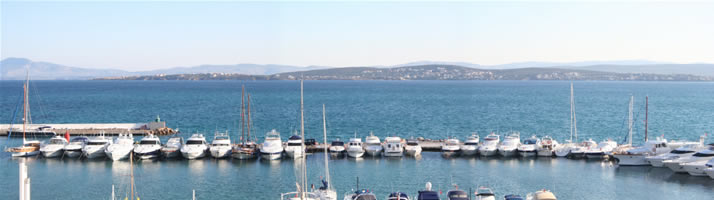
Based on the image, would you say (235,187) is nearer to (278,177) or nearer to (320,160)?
(278,177)

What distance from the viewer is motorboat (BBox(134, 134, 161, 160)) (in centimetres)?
4322

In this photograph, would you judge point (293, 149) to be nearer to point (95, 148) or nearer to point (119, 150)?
point (119, 150)

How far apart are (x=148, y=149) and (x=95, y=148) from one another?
13.6 feet

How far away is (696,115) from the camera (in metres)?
86.2

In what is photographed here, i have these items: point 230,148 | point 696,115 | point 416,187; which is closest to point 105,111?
point 230,148

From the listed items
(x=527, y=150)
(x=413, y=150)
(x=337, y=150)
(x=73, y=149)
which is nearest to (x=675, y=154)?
(x=527, y=150)

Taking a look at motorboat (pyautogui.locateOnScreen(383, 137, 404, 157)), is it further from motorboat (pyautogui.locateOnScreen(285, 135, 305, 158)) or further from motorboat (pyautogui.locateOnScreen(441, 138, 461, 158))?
motorboat (pyautogui.locateOnScreen(285, 135, 305, 158))

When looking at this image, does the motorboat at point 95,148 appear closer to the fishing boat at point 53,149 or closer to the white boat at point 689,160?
the fishing boat at point 53,149

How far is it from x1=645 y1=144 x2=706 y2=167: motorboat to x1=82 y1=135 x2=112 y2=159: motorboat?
3912 centimetres

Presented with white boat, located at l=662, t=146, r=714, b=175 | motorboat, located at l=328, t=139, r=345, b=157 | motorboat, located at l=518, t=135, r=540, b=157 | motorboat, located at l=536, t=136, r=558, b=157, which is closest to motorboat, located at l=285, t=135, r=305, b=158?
motorboat, located at l=328, t=139, r=345, b=157

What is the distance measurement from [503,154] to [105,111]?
74204 millimetres

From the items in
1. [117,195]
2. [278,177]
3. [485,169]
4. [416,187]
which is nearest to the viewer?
[117,195]

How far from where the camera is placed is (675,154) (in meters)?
39.8

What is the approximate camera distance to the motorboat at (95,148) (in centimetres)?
4394
